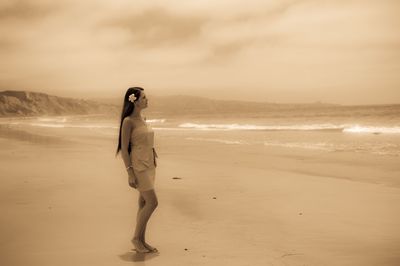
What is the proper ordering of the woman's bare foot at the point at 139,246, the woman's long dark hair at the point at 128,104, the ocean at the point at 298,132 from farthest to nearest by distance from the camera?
the ocean at the point at 298,132 → the woman's bare foot at the point at 139,246 → the woman's long dark hair at the point at 128,104

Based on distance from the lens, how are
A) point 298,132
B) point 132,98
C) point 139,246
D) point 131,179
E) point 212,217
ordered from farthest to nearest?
point 298,132, point 212,217, point 139,246, point 132,98, point 131,179

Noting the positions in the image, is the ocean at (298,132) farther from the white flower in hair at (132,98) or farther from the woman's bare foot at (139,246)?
the white flower in hair at (132,98)

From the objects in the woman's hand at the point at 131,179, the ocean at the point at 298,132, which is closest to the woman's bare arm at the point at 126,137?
the woman's hand at the point at 131,179

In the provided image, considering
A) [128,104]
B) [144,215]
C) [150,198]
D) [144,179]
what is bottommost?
[144,215]

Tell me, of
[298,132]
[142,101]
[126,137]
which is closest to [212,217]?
[126,137]

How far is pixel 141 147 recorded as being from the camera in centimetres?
473

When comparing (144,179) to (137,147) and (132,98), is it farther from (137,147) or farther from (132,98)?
(132,98)

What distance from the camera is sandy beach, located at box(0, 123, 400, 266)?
4836 millimetres

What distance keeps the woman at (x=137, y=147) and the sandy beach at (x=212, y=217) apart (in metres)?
0.83

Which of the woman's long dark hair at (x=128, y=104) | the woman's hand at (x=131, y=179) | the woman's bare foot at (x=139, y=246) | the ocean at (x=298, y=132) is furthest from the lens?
the ocean at (x=298, y=132)

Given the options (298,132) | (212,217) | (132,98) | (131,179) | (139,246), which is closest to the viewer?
(131,179)

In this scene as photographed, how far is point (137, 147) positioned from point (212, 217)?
2.43 meters

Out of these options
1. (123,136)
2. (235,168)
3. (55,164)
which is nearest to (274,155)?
(235,168)

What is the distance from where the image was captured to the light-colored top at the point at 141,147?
4.71m
